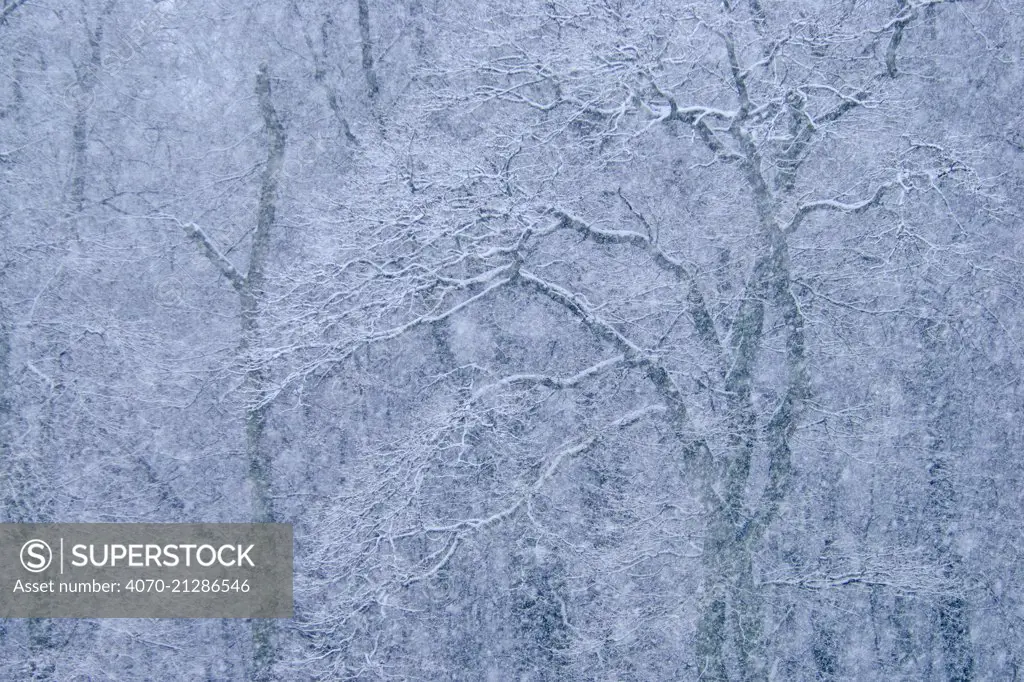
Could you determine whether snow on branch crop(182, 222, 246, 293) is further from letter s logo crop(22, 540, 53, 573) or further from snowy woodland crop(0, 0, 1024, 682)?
letter s logo crop(22, 540, 53, 573)

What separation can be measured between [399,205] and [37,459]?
2.80 meters

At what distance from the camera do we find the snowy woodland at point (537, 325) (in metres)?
5.18

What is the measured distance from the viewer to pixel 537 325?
592 centimetres

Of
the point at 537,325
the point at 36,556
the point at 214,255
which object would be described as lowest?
the point at 36,556

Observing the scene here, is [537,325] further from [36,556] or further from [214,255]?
[36,556]

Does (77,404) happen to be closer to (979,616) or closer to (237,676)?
(237,676)

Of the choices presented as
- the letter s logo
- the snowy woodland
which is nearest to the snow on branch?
the snowy woodland

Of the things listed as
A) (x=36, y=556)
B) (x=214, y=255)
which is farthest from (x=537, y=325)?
(x=36, y=556)

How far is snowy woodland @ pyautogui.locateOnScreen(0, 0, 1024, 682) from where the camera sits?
5.18 m

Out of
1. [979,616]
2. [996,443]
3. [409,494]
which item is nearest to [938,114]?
[996,443]

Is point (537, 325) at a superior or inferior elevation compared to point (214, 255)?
inferior

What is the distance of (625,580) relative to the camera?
5430mm

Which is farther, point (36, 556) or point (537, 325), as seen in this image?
point (537, 325)

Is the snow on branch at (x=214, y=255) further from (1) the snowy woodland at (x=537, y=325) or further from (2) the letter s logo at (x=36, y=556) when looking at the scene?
(2) the letter s logo at (x=36, y=556)
